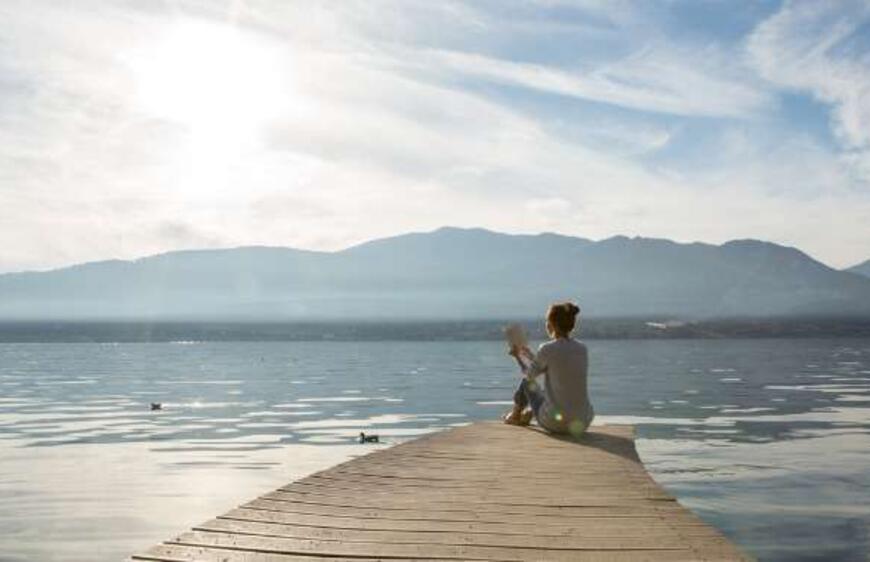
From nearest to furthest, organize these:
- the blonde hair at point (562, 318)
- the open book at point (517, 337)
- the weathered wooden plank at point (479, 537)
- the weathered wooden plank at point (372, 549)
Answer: the weathered wooden plank at point (372, 549), the weathered wooden plank at point (479, 537), the blonde hair at point (562, 318), the open book at point (517, 337)

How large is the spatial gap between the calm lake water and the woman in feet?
15.1

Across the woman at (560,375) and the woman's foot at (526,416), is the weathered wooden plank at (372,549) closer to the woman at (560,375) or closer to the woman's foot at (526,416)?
the woman at (560,375)

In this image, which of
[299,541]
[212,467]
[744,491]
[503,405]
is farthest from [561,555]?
[503,405]

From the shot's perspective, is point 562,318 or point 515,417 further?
point 515,417

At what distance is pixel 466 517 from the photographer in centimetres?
1003

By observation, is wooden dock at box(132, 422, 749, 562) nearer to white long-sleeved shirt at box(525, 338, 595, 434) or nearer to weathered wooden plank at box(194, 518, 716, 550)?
weathered wooden plank at box(194, 518, 716, 550)

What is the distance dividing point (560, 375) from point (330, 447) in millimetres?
18160

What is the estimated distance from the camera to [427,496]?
11445 mm

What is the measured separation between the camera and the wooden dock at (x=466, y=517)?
8.46 m

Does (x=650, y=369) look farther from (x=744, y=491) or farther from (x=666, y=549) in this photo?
(x=666, y=549)

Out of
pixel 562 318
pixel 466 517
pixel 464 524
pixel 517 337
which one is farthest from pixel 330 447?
pixel 464 524

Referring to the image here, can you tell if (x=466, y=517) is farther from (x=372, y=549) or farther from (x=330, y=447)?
A: (x=330, y=447)

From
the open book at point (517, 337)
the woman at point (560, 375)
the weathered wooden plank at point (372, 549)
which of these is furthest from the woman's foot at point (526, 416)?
the weathered wooden plank at point (372, 549)

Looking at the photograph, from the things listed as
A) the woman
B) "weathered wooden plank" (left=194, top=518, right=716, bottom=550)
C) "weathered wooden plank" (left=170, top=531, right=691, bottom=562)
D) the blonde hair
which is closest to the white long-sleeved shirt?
the woman
